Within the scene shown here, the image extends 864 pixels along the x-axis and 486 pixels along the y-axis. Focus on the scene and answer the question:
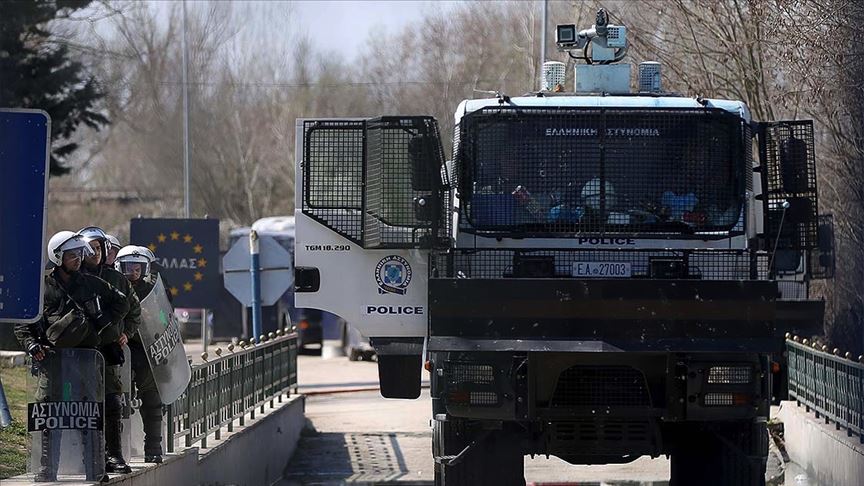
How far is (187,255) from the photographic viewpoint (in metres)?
17.2

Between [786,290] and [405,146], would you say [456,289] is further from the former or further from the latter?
[786,290]

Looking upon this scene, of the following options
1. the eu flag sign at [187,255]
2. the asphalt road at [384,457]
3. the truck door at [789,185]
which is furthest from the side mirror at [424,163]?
the eu flag sign at [187,255]

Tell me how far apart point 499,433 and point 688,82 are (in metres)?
10.5

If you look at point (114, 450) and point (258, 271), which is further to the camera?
point (258, 271)

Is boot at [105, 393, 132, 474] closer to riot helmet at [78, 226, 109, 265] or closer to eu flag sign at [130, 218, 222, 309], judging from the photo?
riot helmet at [78, 226, 109, 265]

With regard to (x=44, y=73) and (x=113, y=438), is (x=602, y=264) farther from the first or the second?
(x=44, y=73)

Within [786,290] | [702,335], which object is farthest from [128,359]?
[786,290]

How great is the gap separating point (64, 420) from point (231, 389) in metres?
4.65

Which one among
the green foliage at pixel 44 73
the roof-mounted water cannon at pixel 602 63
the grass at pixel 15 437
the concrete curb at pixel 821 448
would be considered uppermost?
the green foliage at pixel 44 73

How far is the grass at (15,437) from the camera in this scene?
Answer: 10.6 meters

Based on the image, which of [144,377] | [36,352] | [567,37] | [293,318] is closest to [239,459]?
[144,377]

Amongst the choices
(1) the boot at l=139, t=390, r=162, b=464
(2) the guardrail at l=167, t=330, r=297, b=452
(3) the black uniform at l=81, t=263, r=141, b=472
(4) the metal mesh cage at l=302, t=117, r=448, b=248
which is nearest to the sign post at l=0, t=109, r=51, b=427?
(3) the black uniform at l=81, t=263, r=141, b=472

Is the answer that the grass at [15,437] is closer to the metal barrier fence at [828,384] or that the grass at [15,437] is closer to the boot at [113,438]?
the boot at [113,438]

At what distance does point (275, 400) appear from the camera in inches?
653
